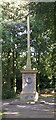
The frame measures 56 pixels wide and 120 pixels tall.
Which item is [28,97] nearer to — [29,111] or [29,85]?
[29,85]

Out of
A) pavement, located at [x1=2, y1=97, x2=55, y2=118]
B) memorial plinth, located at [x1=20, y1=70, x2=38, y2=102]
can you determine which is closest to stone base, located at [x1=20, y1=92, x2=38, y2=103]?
memorial plinth, located at [x1=20, y1=70, x2=38, y2=102]

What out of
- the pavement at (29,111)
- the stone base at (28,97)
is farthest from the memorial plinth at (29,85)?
the pavement at (29,111)

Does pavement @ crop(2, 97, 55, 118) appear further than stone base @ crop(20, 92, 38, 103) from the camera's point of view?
No

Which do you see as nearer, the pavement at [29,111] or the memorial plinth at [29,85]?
the pavement at [29,111]

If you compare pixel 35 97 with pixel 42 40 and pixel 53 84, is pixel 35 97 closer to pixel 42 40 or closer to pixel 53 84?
pixel 42 40

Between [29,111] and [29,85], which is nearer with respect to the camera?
[29,111]

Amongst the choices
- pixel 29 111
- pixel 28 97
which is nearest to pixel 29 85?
pixel 28 97

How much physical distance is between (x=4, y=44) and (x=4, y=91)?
14.1 feet

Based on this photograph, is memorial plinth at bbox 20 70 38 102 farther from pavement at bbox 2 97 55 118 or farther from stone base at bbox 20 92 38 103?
pavement at bbox 2 97 55 118

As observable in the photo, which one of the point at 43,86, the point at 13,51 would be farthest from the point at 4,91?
the point at 43,86

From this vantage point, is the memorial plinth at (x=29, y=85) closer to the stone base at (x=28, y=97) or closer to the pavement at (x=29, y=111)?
the stone base at (x=28, y=97)

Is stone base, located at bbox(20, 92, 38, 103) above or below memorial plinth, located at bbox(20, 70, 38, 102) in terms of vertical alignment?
below

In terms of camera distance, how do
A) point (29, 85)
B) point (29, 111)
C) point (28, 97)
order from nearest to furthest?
point (29, 111) → point (28, 97) → point (29, 85)

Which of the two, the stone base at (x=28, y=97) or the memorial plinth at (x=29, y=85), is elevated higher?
the memorial plinth at (x=29, y=85)
